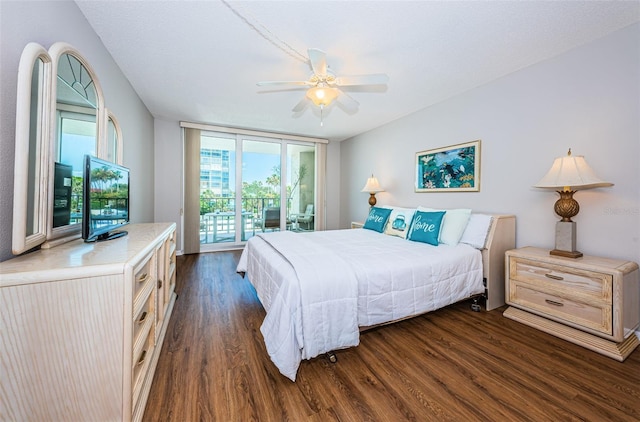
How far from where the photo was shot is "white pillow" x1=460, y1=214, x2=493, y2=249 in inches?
97.7

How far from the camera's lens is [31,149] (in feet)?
3.78

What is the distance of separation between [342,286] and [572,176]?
2.02 meters

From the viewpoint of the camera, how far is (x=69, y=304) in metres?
0.95

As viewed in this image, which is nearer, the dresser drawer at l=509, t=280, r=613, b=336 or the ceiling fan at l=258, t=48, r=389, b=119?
the dresser drawer at l=509, t=280, r=613, b=336

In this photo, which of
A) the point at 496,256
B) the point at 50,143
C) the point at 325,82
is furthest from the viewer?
the point at 496,256

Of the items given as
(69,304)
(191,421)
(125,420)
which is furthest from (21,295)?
(191,421)

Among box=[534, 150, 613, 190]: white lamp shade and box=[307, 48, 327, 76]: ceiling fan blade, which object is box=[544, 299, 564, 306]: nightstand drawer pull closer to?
box=[534, 150, 613, 190]: white lamp shade

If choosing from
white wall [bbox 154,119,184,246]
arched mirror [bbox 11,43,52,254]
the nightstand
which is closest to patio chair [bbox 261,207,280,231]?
white wall [bbox 154,119,184,246]

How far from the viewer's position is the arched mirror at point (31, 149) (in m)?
1.06

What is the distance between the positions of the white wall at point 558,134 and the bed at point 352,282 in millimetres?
375

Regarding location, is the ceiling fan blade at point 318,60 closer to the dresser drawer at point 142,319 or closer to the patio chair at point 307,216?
the dresser drawer at point 142,319

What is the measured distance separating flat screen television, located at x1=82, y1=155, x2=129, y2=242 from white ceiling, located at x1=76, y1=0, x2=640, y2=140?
117 centimetres

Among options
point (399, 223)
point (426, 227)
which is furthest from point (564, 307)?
point (399, 223)

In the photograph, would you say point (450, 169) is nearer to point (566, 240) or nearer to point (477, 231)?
point (477, 231)
